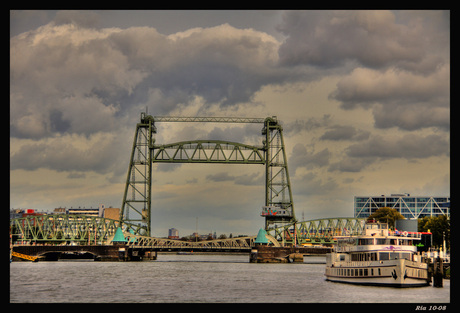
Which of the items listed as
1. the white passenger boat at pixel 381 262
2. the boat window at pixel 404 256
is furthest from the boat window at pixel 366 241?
the boat window at pixel 404 256

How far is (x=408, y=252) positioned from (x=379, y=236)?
3.39 metres

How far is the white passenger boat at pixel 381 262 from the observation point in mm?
68812

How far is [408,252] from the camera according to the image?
7219cm

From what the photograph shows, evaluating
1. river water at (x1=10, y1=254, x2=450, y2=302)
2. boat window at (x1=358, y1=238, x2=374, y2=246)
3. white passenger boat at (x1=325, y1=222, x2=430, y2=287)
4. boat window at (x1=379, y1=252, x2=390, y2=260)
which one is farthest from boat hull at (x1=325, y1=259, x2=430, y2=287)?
boat window at (x1=358, y1=238, x2=374, y2=246)

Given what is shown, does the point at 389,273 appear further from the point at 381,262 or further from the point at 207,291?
the point at 207,291

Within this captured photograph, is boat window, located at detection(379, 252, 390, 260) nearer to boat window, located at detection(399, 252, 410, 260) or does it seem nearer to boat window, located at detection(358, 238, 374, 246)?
boat window, located at detection(399, 252, 410, 260)

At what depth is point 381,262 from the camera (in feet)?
234

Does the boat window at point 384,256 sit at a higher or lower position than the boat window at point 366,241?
lower

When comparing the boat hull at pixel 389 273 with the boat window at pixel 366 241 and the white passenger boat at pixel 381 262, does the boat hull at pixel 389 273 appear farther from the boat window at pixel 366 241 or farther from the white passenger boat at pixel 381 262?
the boat window at pixel 366 241

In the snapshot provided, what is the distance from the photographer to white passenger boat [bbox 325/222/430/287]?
68812 mm

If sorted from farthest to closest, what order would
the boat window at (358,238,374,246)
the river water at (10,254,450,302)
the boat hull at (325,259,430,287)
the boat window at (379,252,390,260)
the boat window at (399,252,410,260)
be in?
the boat window at (358,238,374,246) < the boat window at (379,252,390,260) < the boat window at (399,252,410,260) < the boat hull at (325,259,430,287) < the river water at (10,254,450,302)
